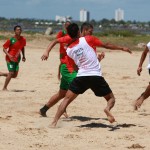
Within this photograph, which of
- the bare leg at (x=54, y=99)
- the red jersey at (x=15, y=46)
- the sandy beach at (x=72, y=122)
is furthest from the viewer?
the red jersey at (x=15, y=46)

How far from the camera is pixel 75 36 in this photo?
28.8 feet

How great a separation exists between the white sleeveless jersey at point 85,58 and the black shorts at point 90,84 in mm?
78

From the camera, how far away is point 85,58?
8680 mm

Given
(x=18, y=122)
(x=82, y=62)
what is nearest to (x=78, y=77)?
(x=82, y=62)

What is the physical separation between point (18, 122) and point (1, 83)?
611 centimetres

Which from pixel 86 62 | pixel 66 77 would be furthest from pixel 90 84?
pixel 66 77

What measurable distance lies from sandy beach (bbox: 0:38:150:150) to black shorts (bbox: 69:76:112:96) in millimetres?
646

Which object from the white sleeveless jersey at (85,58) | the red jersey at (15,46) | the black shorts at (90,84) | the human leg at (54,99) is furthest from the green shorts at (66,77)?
the red jersey at (15,46)

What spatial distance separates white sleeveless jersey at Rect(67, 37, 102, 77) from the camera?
867cm

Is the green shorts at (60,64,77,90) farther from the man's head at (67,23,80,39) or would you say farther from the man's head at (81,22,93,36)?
the man's head at (67,23,80,39)

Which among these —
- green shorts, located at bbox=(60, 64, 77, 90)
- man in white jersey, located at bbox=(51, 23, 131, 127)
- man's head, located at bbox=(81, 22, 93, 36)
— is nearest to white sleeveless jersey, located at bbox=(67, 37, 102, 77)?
man in white jersey, located at bbox=(51, 23, 131, 127)

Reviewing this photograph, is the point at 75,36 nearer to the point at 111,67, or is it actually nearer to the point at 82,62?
the point at 82,62

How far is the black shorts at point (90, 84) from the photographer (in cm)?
874

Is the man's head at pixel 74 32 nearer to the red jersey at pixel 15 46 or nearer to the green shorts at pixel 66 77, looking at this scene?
the green shorts at pixel 66 77
